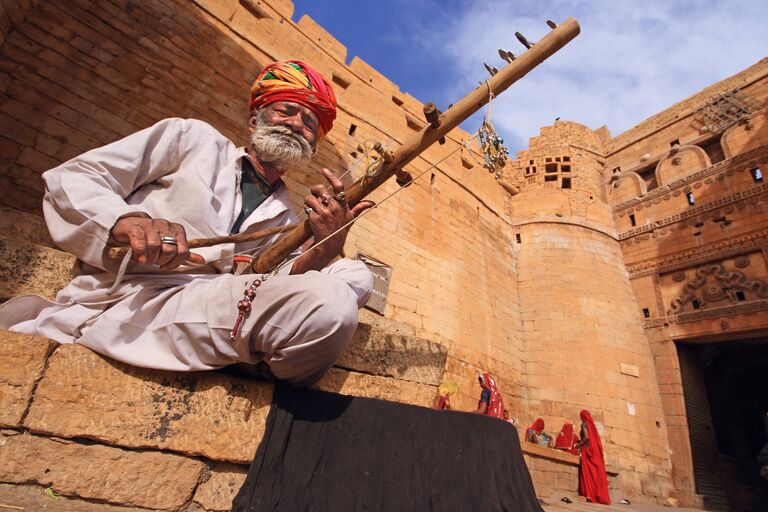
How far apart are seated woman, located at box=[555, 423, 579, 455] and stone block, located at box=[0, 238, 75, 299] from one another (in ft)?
29.7

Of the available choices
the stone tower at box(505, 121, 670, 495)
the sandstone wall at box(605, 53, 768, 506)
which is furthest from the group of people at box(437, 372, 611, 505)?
the sandstone wall at box(605, 53, 768, 506)

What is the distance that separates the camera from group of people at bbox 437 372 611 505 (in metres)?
6.43

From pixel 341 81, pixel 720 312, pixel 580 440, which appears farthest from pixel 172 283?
pixel 720 312

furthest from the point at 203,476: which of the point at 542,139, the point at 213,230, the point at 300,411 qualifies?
the point at 542,139

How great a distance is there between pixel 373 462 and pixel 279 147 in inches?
63.3

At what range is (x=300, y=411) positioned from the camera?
1.34m

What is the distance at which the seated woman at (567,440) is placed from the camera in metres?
7.76

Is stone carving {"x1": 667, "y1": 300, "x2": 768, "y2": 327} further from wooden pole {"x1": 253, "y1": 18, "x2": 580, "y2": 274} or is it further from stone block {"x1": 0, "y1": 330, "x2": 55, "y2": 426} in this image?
stone block {"x1": 0, "y1": 330, "x2": 55, "y2": 426}

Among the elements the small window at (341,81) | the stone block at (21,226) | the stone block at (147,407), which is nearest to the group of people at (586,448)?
the stone block at (147,407)

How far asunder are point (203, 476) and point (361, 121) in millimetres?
7590

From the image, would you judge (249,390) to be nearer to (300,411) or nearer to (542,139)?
(300,411)

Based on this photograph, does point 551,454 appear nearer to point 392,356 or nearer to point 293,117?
point 392,356

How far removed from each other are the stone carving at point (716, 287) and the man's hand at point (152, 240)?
12.1m

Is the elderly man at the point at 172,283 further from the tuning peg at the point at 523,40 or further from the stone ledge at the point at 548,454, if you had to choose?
the stone ledge at the point at 548,454
